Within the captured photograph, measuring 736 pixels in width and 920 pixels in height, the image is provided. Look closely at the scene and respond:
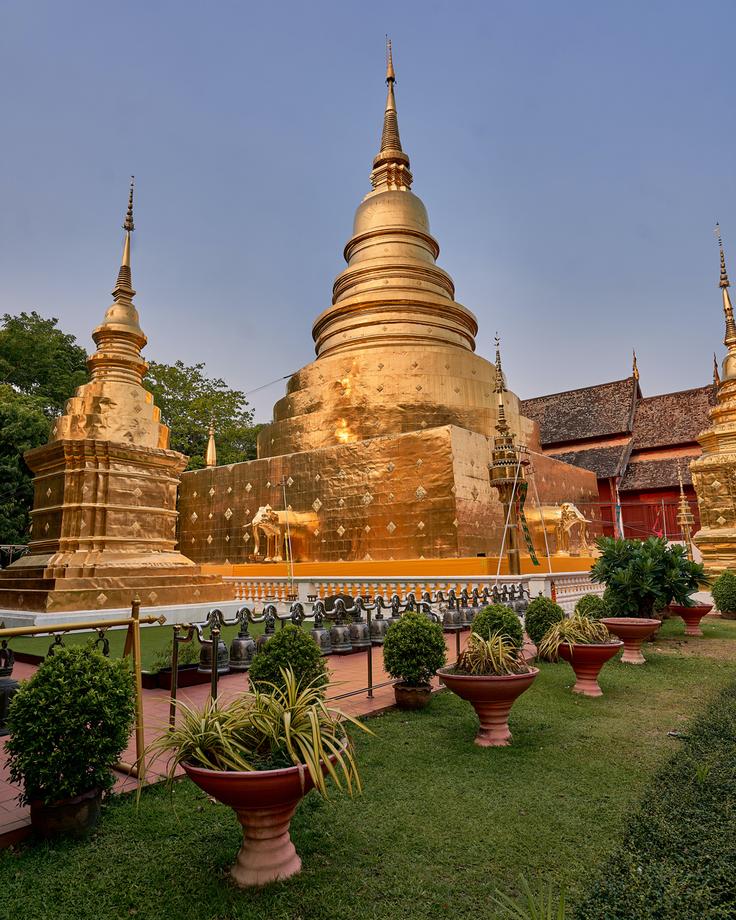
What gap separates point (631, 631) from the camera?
291 inches

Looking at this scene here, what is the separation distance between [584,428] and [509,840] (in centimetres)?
2922

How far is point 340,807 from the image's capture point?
11.1 feet

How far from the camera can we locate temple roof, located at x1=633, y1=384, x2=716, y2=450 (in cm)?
2731

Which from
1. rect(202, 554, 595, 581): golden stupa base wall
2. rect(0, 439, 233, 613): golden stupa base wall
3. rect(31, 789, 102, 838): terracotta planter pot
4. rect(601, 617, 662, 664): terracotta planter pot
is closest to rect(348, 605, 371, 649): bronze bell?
rect(601, 617, 662, 664): terracotta planter pot

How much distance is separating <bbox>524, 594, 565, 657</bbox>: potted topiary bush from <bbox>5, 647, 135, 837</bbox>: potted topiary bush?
219 inches

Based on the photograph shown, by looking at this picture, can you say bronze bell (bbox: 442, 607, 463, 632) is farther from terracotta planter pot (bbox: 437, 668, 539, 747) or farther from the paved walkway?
terracotta planter pot (bbox: 437, 668, 539, 747)

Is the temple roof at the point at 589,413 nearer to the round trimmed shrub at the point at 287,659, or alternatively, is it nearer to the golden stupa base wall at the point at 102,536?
the golden stupa base wall at the point at 102,536

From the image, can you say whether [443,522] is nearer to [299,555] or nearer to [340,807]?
[299,555]

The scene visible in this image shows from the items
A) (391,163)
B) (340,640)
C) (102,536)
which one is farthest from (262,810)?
(391,163)

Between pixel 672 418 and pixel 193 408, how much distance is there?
2355cm

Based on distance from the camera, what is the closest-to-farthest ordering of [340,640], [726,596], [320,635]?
[320,635] < [340,640] < [726,596]

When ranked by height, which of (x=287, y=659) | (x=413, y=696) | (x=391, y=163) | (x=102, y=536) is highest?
(x=391, y=163)

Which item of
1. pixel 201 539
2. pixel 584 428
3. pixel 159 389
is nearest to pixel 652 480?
pixel 584 428

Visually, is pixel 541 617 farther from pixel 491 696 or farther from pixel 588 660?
pixel 491 696
